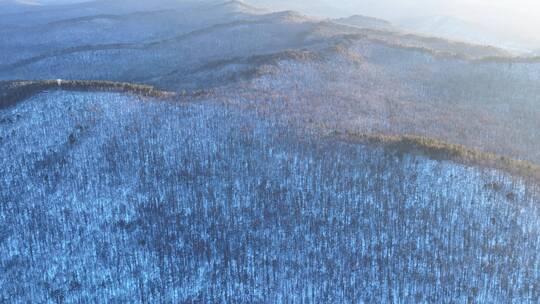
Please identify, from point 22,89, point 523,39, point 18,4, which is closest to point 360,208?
point 22,89

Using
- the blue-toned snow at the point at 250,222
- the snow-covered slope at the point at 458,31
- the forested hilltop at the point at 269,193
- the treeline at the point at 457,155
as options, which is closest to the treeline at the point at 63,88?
the forested hilltop at the point at 269,193

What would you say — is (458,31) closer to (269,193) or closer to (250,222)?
(269,193)

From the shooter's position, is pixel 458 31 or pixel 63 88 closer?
pixel 63 88

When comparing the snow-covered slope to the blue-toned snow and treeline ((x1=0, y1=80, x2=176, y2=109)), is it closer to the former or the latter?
treeline ((x1=0, y1=80, x2=176, y2=109))

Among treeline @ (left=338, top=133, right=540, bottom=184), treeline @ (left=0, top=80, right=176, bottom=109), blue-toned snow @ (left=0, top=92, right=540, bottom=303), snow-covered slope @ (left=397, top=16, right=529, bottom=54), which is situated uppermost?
snow-covered slope @ (left=397, top=16, right=529, bottom=54)

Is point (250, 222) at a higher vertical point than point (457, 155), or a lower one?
lower

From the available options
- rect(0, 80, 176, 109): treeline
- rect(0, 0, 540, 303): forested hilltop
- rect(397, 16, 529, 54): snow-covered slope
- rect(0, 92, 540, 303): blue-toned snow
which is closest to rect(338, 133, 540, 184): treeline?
rect(0, 0, 540, 303): forested hilltop

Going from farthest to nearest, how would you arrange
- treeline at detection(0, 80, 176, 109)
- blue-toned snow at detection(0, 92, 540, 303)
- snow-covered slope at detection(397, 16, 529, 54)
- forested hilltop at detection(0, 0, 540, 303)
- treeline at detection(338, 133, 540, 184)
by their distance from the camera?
snow-covered slope at detection(397, 16, 529, 54), treeline at detection(0, 80, 176, 109), treeline at detection(338, 133, 540, 184), forested hilltop at detection(0, 0, 540, 303), blue-toned snow at detection(0, 92, 540, 303)

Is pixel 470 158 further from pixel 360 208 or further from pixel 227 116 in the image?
pixel 227 116

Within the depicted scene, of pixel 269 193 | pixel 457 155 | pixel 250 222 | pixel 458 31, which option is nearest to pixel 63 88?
pixel 269 193

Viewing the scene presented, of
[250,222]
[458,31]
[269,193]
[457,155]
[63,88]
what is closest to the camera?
[250,222]
